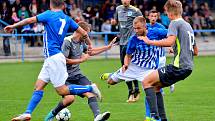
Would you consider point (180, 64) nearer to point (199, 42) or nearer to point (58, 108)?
point (58, 108)

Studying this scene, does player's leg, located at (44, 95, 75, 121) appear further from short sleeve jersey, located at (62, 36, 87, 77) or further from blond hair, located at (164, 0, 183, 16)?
blond hair, located at (164, 0, 183, 16)

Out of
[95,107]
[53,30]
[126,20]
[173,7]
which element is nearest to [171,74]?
[173,7]

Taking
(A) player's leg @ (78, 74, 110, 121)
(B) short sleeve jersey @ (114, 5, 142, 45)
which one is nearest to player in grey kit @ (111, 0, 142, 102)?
(B) short sleeve jersey @ (114, 5, 142, 45)

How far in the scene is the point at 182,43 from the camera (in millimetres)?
10328

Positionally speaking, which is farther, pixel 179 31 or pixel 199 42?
pixel 199 42

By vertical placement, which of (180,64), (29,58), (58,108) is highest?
(180,64)

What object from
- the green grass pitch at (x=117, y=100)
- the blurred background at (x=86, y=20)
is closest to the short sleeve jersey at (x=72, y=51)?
the green grass pitch at (x=117, y=100)

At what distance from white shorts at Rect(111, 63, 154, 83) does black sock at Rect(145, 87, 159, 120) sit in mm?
1425

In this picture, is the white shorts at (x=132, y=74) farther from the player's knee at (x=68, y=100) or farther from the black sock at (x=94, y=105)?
the player's knee at (x=68, y=100)

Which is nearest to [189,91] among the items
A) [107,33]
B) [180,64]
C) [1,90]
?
[1,90]

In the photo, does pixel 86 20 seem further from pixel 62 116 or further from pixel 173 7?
pixel 173 7

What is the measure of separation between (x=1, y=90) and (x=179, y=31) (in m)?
7.94

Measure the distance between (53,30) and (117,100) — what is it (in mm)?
4408

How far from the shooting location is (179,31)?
10297 mm
